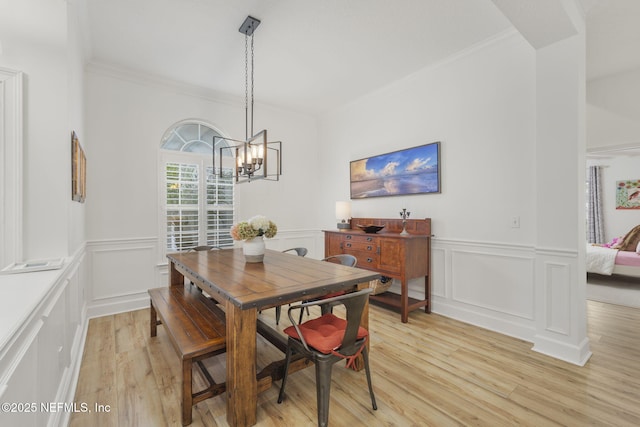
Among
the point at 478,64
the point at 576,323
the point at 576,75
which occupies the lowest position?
the point at 576,323

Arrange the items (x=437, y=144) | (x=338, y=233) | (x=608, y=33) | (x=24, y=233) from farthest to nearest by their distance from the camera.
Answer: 1. (x=338, y=233)
2. (x=437, y=144)
3. (x=608, y=33)
4. (x=24, y=233)

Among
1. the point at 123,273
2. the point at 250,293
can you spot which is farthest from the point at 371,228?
the point at 123,273

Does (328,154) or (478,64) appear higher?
(478,64)

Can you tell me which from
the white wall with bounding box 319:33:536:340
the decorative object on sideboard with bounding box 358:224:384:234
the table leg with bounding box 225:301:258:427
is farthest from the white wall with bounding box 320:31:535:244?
the table leg with bounding box 225:301:258:427

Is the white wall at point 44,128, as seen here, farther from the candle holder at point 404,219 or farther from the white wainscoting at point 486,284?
the white wainscoting at point 486,284

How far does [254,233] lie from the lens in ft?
8.46

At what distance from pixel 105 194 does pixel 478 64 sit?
459cm

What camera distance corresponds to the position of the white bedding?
4777 mm

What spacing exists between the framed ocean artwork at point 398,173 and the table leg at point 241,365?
2777 millimetres

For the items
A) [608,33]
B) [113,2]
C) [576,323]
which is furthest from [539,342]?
[113,2]

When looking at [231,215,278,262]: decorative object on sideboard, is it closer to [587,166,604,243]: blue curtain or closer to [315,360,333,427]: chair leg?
[315,360,333,427]: chair leg

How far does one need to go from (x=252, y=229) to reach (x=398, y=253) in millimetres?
1712

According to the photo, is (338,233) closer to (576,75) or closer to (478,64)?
(478,64)

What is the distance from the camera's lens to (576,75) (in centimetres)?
237
